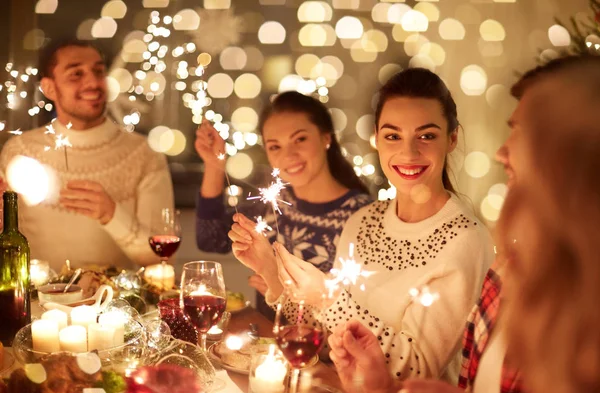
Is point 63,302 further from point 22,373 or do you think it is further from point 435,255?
point 435,255

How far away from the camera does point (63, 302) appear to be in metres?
1.53

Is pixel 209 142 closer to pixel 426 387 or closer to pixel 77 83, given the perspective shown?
pixel 77 83

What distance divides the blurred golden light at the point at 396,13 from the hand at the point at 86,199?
2.39 m

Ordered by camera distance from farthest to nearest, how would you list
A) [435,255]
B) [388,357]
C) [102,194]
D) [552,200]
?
[102,194], [435,255], [388,357], [552,200]

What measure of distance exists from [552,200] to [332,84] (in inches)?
138

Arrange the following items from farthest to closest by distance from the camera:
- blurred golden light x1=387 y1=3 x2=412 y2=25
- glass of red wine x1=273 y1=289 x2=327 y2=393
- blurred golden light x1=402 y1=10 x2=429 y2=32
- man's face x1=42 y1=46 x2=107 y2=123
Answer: blurred golden light x1=387 y1=3 x2=412 y2=25, blurred golden light x1=402 y1=10 x2=429 y2=32, man's face x1=42 y1=46 x2=107 y2=123, glass of red wine x1=273 y1=289 x2=327 y2=393

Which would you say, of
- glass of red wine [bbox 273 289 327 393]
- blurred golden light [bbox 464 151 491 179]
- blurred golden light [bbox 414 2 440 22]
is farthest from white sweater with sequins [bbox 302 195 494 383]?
blurred golden light [bbox 414 2 440 22]

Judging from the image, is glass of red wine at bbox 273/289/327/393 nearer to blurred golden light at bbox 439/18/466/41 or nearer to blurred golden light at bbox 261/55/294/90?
blurred golden light at bbox 439/18/466/41

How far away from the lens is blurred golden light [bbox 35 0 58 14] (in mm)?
3654

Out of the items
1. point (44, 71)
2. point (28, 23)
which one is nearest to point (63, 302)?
point (44, 71)

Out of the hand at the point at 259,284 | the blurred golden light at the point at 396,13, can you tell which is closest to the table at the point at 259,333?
the hand at the point at 259,284

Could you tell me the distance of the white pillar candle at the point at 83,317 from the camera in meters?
1.30

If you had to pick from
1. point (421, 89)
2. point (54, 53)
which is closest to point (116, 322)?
point (421, 89)

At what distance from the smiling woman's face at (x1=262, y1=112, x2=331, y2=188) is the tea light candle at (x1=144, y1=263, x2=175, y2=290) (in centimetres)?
65
